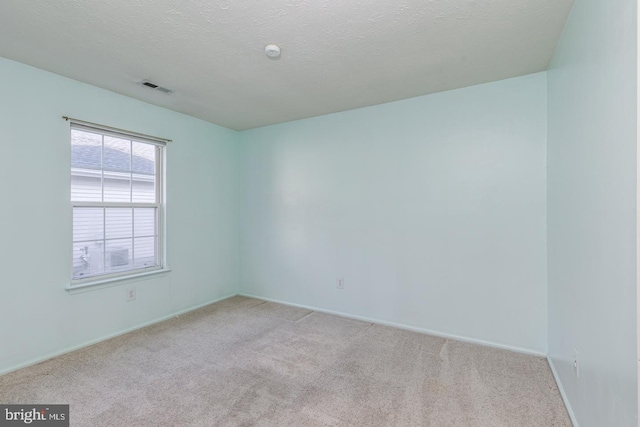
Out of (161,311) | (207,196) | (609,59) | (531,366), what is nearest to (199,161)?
(207,196)

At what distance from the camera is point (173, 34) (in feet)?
6.23

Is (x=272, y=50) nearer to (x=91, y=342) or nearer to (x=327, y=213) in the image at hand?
(x=327, y=213)

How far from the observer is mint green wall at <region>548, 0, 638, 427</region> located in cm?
104

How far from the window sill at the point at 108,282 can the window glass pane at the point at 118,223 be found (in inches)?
16.2

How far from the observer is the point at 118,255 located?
2.98 meters

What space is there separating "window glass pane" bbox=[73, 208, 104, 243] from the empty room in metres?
0.02

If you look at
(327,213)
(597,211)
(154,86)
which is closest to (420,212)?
(327,213)

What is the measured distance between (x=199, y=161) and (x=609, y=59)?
12.0 ft

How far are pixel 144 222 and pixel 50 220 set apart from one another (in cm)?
84

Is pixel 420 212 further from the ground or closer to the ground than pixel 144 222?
further from the ground

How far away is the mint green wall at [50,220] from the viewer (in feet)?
7.30
